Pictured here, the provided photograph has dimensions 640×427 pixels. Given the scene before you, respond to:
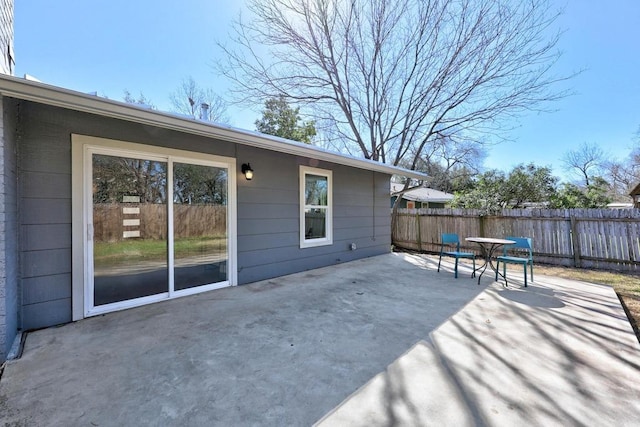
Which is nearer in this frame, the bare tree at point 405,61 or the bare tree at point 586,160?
the bare tree at point 405,61

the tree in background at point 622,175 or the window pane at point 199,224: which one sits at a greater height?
the tree in background at point 622,175

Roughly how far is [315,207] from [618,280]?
5779 mm

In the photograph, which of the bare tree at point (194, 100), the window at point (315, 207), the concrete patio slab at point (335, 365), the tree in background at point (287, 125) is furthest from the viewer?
the bare tree at point (194, 100)

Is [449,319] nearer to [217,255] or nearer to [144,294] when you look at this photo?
[217,255]

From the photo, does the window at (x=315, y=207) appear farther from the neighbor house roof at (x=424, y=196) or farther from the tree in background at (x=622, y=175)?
the tree in background at (x=622, y=175)

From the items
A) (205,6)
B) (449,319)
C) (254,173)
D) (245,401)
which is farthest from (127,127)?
(205,6)

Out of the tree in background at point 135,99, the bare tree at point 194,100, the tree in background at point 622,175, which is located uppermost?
the bare tree at point 194,100

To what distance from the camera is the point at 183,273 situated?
4059 millimetres

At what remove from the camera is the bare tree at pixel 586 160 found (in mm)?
23438

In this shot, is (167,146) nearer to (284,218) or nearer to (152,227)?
(152,227)

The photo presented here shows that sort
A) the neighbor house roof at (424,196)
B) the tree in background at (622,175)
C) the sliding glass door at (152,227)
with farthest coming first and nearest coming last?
the tree in background at (622,175) → the neighbor house roof at (424,196) → the sliding glass door at (152,227)

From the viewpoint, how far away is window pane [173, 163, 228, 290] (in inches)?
156

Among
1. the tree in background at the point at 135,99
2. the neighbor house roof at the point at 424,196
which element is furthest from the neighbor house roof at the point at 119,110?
the neighbor house roof at the point at 424,196

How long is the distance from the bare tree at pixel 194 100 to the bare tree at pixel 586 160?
28130 mm
